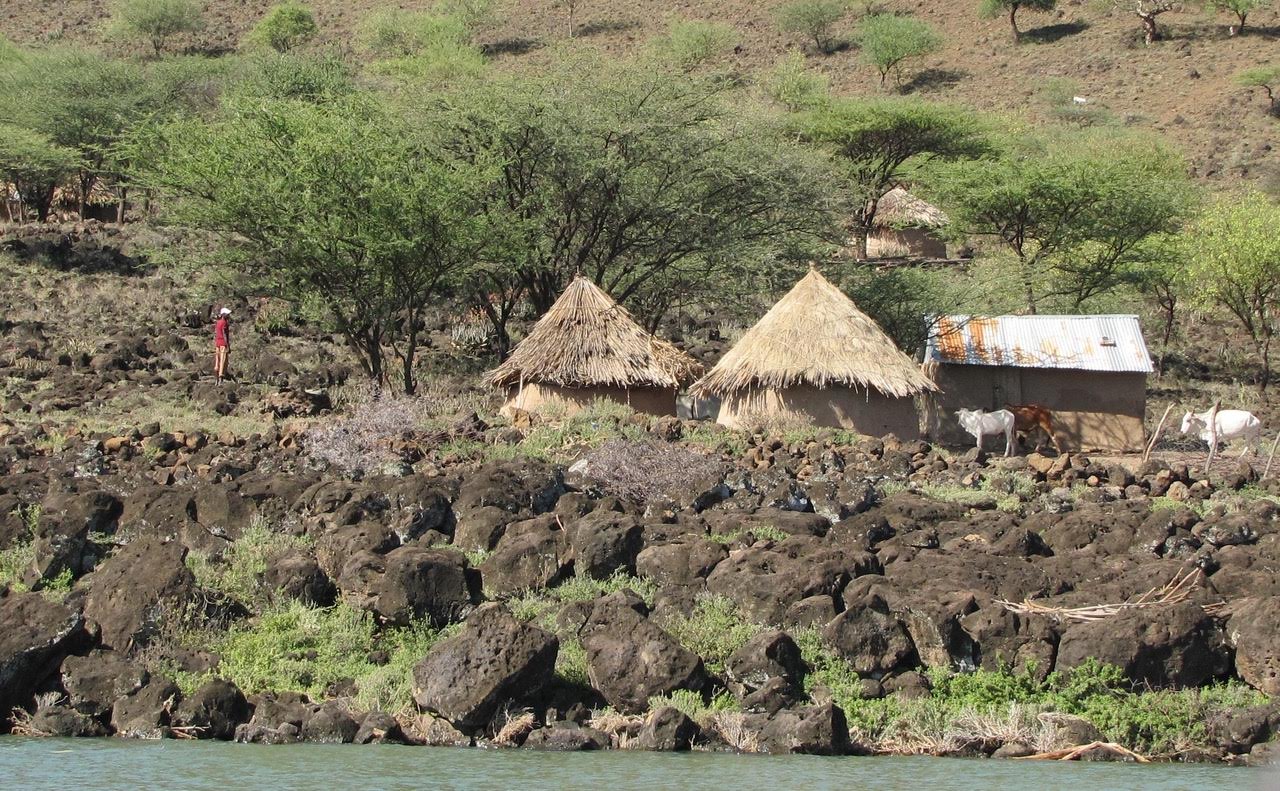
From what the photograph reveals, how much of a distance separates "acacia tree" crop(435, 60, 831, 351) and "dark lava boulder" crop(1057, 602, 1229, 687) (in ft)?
49.2

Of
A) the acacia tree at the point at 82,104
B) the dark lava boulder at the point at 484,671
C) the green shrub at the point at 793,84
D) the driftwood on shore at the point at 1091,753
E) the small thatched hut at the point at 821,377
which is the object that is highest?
the green shrub at the point at 793,84

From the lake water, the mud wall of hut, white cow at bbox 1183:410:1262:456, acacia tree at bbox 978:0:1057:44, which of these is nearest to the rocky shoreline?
the lake water

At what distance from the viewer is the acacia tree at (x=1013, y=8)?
71.2 m

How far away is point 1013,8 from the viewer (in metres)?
71.2

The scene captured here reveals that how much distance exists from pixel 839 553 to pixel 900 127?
30867 millimetres

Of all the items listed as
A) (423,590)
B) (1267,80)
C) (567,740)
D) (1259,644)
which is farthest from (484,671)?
(1267,80)

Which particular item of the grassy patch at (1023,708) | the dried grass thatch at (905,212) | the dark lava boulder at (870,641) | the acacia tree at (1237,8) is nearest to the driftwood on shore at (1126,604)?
the grassy patch at (1023,708)

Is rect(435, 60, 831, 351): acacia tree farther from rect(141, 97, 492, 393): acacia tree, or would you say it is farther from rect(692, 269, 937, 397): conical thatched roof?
rect(692, 269, 937, 397): conical thatched roof

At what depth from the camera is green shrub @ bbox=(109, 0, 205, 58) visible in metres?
70.4

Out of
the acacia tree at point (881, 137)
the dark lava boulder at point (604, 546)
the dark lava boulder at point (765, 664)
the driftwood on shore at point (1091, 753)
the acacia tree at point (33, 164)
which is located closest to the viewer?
the driftwood on shore at point (1091, 753)

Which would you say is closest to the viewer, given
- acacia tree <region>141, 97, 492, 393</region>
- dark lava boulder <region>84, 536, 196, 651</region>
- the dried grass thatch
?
dark lava boulder <region>84, 536, 196, 651</region>

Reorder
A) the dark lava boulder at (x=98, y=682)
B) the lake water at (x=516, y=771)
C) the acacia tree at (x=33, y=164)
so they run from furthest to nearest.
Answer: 1. the acacia tree at (x=33, y=164)
2. the dark lava boulder at (x=98, y=682)
3. the lake water at (x=516, y=771)

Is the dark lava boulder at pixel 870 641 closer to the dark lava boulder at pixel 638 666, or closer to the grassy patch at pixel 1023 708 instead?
the grassy patch at pixel 1023 708

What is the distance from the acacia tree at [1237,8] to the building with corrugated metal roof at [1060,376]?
4496 cm
